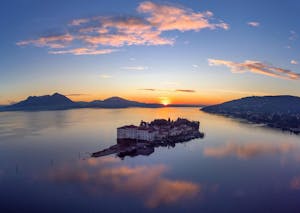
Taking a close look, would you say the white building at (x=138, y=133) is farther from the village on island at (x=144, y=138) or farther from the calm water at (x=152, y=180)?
the calm water at (x=152, y=180)

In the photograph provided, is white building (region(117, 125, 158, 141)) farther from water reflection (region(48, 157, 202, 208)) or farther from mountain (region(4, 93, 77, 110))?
mountain (region(4, 93, 77, 110))

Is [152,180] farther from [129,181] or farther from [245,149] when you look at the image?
[245,149]

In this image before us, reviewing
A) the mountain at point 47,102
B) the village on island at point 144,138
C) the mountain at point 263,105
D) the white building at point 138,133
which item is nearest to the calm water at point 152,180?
the village on island at point 144,138

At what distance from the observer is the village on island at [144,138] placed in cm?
1738

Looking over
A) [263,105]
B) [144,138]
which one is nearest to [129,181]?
[144,138]

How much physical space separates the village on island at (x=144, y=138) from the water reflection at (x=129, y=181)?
108 inches

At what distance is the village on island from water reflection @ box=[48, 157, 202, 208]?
275cm

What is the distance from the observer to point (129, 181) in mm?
11680

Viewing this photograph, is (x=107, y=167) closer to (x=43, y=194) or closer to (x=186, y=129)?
(x=43, y=194)

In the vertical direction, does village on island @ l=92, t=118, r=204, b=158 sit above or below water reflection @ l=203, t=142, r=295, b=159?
above

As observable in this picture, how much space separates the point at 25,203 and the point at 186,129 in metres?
18.2

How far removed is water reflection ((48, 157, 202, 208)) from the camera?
10.2 m

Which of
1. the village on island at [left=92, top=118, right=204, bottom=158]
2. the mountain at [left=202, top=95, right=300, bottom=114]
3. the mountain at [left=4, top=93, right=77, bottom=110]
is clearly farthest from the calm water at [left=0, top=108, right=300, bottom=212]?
the mountain at [left=4, top=93, right=77, bottom=110]

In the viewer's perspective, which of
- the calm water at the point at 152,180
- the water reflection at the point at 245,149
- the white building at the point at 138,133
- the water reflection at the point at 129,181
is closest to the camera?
the calm water at the point at 152,180
